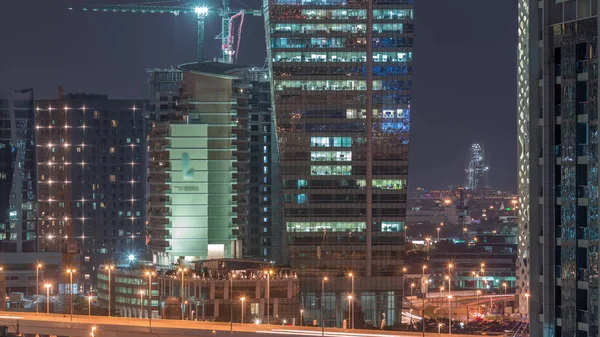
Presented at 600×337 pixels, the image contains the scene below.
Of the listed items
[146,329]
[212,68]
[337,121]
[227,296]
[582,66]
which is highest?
[212,68]

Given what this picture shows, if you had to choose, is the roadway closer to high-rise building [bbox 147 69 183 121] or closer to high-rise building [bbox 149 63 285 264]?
high-rise building [bbox 149 63 285 264]

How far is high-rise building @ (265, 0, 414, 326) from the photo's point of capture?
145 metres

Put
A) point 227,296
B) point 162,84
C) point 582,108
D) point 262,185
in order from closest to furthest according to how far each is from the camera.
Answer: point 582,108
point 227,296
point 262,185
point 162,84

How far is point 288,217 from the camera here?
5782 inches

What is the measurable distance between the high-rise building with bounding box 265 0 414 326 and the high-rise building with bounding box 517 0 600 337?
316 ft

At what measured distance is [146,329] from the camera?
85688 millimetres

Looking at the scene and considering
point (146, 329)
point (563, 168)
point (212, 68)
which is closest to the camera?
point (563, 168)

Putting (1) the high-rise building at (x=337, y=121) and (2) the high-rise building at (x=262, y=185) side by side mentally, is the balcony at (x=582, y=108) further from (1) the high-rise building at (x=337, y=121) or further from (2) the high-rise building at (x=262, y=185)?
(2) the high-rise building at (x=262, y=185)

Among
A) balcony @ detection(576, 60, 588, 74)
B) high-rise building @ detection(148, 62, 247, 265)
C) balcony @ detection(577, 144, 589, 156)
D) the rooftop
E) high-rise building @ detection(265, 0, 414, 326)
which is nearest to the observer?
balcony @ detection(577, 144, 589, 156)

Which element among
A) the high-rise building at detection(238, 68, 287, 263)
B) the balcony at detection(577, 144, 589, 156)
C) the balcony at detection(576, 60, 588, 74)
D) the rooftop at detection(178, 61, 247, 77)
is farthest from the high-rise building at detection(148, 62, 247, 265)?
the balcony at detection(576, 60, 588, 74)

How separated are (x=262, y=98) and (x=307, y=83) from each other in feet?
147

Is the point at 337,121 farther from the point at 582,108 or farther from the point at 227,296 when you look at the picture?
the point at 582,108

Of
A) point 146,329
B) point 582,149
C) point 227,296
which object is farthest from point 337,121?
point 582,149

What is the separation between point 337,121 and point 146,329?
63.3m
